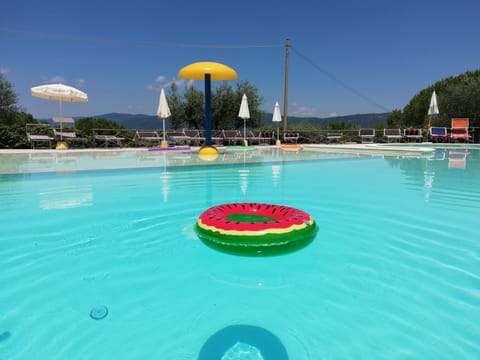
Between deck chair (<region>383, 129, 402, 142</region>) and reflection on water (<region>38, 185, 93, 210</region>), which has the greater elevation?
deck chair (<region>383, 129, 402, 142</region>)

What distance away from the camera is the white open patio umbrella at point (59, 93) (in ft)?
37.0

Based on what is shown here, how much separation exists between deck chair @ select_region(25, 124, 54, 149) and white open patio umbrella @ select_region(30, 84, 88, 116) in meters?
0.92

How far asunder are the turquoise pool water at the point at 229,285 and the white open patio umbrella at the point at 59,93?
9.13 metres

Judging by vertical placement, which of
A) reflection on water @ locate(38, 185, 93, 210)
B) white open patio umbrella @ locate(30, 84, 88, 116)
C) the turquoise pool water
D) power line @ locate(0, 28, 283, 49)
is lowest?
the turquoise pool water

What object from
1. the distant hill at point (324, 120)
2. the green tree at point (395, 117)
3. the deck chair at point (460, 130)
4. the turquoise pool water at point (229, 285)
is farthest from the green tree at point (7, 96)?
the green tree at point (395, 117)

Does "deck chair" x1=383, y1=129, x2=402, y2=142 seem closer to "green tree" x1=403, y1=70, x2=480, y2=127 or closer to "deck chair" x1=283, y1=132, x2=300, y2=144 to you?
"green tree" x1=403, y1=70, x2=480, y2=127

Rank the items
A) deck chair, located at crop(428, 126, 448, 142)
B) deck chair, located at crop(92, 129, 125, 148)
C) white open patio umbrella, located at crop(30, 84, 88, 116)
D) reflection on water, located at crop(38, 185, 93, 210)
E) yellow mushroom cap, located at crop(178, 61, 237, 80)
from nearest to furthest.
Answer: reflection on water, located at crop(38, 185, 93, 210) → yellow mushroom cap, located at crop(178, 61, 237, 80) → white open patio umbrella, located at crop(30, 84, 88, 116) → deck chair, located at crop(92, 129, 125, 148) → deck chair, located at crop(428, 126, 448, 142)

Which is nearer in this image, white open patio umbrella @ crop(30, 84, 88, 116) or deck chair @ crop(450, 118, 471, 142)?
white open patio umbrella @ crop(30, 84, 88, 116)

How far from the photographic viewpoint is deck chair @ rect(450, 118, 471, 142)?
16.9 meters

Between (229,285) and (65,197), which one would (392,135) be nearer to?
(65,197)

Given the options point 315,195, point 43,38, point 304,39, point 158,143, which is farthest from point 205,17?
point 315,195

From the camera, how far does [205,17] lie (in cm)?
2242

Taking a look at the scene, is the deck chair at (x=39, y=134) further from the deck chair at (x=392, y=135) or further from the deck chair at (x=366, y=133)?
the deck chair at (x=392, y=135)

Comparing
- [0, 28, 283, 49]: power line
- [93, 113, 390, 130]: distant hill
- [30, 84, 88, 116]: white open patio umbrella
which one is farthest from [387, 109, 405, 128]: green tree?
[30, 84, 88, 116]: white open patio umbrella
